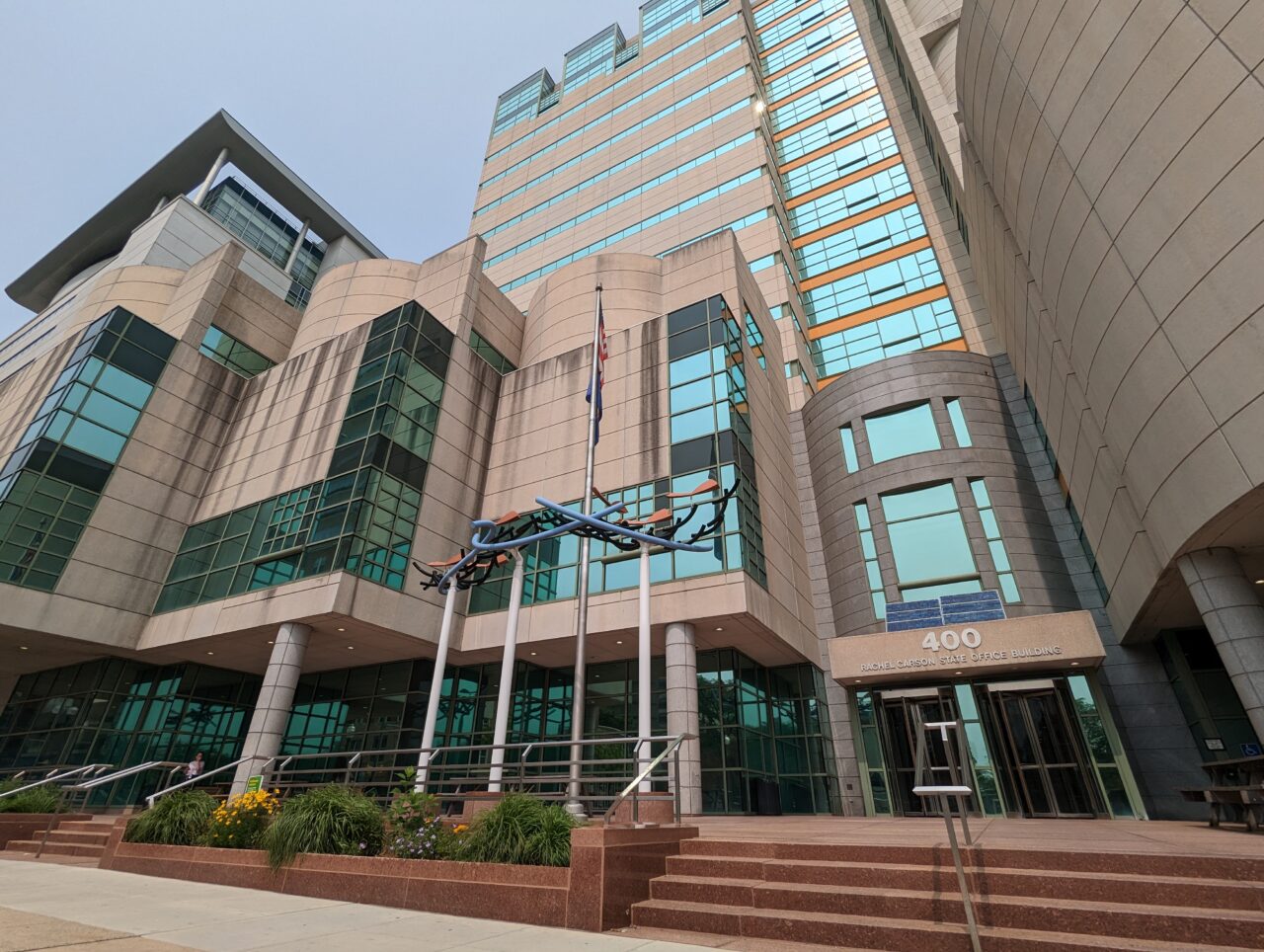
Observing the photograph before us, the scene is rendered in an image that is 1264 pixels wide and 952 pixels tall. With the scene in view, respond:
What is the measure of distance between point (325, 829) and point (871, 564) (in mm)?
21011

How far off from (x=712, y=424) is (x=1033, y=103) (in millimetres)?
12004

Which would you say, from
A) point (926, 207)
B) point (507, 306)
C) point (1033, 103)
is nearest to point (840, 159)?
point (926, 207)

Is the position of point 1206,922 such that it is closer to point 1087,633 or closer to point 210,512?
point 1087,633

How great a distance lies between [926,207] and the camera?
1420 inches

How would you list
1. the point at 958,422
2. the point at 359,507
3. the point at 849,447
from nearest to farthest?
the point at 359,507
the point at 958,422
the point at 849,447

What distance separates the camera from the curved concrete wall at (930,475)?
76.5ft

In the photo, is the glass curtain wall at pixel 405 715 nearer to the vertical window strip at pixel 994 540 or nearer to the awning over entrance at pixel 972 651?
the awning over entrance at pixel 972 651

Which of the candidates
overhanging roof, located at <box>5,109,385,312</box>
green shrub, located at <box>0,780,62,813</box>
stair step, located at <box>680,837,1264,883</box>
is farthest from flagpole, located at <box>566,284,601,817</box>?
overhanging roof, located at <box>5,109,385,312</box>

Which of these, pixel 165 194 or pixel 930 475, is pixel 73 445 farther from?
pixel 165 194

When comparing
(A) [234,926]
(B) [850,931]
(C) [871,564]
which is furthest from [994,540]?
(A) [234,926]

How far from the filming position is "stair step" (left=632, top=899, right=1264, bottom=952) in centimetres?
523

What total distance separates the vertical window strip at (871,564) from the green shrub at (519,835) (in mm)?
18155

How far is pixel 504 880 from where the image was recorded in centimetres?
792

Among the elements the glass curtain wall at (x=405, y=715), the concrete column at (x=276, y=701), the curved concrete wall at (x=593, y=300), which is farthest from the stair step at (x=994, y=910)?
the curved concrete wall at (x=593, y=300)
